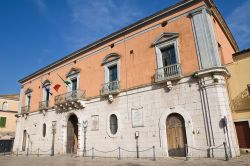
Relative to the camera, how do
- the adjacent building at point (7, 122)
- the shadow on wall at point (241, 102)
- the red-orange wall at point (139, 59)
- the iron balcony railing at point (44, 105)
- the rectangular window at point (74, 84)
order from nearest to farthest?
the shadow on wall at point (241, 102), the red-orange wall at point (139, 59), the rectangular window at point (74, 84), the iron balcony railing at point (44, 105), the adjacent building at point (7, 122)

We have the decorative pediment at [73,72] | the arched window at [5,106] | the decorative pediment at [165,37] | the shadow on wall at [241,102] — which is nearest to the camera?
the shadow on wall at [241,102]

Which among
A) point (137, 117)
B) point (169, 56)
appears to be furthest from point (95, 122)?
point (169, 56)

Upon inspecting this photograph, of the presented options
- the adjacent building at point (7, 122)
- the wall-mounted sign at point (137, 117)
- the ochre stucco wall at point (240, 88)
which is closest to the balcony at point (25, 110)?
the adjacent building at point (7, 122)

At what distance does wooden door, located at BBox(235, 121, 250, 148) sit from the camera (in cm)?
1278

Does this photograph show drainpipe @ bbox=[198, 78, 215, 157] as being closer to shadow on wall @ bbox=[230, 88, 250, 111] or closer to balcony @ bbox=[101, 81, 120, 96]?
shadow on wall @ bbox=[230, 88, 250, 111]

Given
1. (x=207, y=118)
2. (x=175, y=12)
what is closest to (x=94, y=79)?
(x=175, y=12)

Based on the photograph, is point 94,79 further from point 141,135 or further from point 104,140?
point 141,135

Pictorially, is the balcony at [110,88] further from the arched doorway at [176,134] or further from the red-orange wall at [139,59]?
the arched doorway at [176,134]

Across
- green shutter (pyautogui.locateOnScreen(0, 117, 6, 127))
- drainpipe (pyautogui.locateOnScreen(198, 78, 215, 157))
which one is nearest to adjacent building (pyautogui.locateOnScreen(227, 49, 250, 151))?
drainpipe (pyautogui.locateOnScreen(198, 78, 215, 157))

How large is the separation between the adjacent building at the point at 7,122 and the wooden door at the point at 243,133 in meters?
30.9

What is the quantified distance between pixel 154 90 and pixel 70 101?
846 cm

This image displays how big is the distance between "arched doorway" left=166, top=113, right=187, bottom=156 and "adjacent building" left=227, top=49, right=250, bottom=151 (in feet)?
11.4

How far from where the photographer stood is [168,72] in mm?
13914

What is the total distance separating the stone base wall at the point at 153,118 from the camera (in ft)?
38.3
